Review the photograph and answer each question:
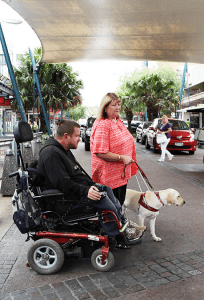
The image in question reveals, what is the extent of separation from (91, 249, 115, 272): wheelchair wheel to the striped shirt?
0.93 meters

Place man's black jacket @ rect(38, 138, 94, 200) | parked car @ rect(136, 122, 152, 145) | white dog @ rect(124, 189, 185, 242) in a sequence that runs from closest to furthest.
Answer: man's black jacket @ rect(38, 138, 94, 200) → white dog @ rect(124, 189, 185, 242) → parked car @ rect(136, 122, 152, 145)

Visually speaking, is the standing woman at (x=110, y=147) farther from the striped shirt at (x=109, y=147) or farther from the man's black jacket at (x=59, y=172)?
the man's black jacket at (x=59, y=172)

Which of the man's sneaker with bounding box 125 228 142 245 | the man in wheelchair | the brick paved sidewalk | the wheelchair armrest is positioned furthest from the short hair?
the brick paved sidewalk

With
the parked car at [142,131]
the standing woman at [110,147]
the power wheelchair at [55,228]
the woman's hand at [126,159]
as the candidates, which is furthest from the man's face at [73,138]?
the parked car at [142,131]

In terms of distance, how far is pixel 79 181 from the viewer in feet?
11.8

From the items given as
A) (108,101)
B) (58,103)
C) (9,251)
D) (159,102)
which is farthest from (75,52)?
(159,102)

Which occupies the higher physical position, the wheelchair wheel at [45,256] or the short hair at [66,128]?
the short hair at [66,128]

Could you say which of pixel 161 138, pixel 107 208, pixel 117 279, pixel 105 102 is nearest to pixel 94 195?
pixel 107 208

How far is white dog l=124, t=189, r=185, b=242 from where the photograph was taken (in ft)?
13.4

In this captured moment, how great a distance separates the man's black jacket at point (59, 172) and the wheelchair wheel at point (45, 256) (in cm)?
54

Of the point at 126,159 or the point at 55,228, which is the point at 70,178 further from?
the point at 126,159

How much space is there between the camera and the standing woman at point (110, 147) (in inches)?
154

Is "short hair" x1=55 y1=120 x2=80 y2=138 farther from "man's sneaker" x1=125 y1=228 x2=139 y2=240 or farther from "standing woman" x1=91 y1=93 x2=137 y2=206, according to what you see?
"man's sneaker" x1=125 y1=228 x2=139 y2=240

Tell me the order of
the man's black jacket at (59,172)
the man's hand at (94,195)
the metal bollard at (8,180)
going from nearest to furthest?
1. the man's hand at (94,195)
2. the man's black jacket at (59,172)
3. the metal bollard at (8,180)
